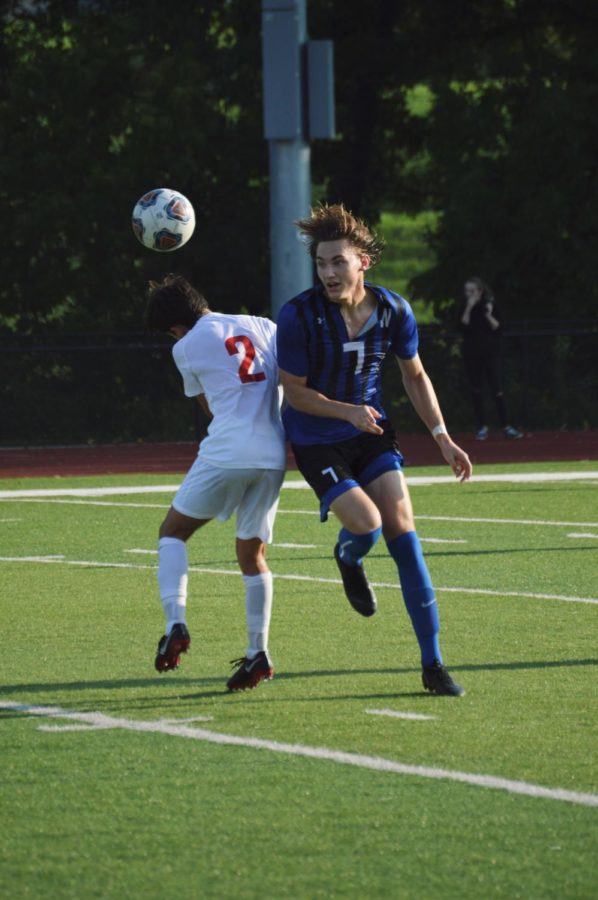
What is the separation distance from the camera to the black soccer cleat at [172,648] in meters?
7.64

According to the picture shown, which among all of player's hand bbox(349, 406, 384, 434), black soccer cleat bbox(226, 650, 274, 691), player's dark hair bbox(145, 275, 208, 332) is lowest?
black soccer cleat bbox(226, 650, 274, 691)

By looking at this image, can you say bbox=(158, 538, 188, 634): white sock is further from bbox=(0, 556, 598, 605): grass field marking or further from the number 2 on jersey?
bbox=(0, 556, 598, 605): grass field marking

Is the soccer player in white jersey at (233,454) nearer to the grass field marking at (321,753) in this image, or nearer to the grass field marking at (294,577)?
the grass field marking at (321,753)

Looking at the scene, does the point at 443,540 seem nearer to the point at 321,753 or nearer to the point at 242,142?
the point at 321,753

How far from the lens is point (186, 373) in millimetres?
8008

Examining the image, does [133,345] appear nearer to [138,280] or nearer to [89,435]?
[89,435]

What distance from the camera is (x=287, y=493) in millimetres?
18688

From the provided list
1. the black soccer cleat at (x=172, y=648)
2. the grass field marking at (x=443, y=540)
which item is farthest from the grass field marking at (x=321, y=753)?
the grass field marking at (x=443, y=540)

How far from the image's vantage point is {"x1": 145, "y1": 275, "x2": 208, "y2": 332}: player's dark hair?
26.2ft

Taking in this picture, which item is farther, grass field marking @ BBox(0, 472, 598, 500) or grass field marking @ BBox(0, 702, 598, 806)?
grass field marking @ BBox(0, 472, 598, 500)

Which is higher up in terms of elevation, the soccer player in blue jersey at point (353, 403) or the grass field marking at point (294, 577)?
the soccer player in blue jersey at point (353, 403)

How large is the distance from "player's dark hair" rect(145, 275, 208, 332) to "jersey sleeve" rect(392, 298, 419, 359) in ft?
2.83

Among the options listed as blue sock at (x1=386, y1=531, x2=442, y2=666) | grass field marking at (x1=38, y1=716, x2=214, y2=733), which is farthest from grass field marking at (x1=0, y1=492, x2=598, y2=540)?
grass field marking at (x1=38, y1=716, x2=214, y2=733)

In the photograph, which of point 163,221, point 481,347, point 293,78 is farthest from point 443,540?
point 481,347
